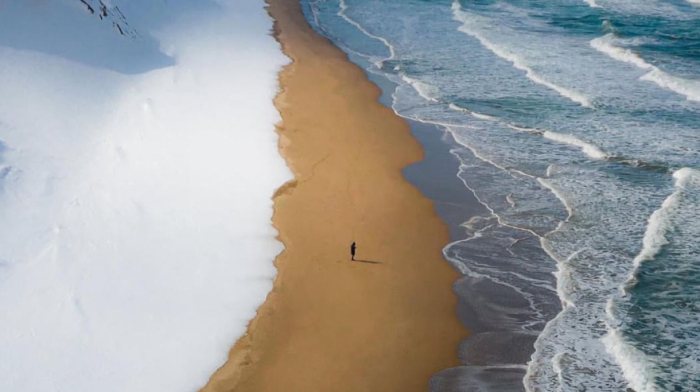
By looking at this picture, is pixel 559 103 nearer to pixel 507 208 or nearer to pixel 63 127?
pixel 507 208

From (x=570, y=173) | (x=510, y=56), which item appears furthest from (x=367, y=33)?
(x=570, y=173)

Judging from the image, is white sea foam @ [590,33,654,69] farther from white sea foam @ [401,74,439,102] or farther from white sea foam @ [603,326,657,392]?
white sea foam @ [603,326,657,392]

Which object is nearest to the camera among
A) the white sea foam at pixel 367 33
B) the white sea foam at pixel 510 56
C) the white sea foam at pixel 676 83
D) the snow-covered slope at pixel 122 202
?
the snow-covered slope at pixel 122 202

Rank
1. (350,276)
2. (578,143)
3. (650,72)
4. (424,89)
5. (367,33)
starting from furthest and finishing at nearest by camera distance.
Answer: (367,33) < (650,72) < (424,89) < (578,143) < (350,276)

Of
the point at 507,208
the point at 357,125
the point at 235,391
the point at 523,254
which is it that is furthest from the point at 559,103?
the point at 235,391

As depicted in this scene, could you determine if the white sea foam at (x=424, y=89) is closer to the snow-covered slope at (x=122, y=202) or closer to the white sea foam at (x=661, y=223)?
the snow-covered slope at (x=122, y=202)

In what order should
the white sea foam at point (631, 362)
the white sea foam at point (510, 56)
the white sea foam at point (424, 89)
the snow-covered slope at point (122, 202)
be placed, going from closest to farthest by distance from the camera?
the white sea foam at point (631, 362), the snow-covered slope at point (122, 202), the white sea foam at point (510, 56), the white sea foam at point (424, 89)

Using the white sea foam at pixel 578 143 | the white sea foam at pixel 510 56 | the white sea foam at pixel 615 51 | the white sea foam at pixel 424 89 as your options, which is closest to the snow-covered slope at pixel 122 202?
the white sea foam at pixel 424 89

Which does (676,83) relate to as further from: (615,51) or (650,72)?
(615,51)
